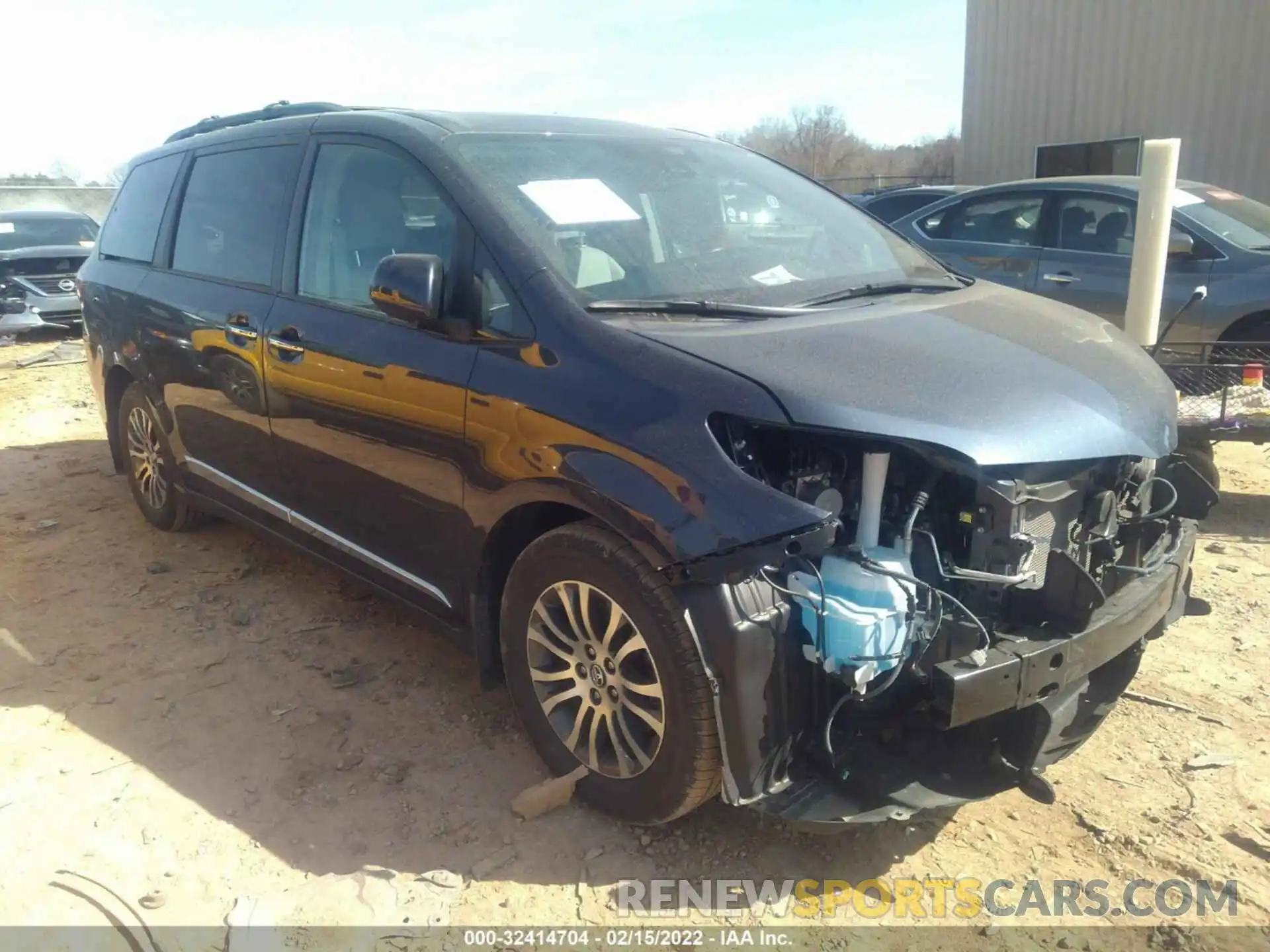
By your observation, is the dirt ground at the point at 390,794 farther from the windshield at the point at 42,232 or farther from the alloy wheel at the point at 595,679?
Answer: the windshield at the point at 42,232

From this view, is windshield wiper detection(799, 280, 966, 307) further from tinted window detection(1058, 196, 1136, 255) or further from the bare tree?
the bare tree

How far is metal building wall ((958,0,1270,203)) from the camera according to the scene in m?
13.4

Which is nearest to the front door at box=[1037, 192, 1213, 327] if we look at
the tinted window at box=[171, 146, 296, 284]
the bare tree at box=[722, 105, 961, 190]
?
the tinted window at box=[171, 146, 296, 284]

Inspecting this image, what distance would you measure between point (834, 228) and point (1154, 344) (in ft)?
5.59

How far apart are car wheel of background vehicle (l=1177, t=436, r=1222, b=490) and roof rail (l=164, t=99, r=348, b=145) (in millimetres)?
4217

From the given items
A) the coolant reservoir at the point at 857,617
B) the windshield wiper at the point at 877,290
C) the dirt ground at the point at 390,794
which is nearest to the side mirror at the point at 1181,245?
the dirt ground at the point at 390,794

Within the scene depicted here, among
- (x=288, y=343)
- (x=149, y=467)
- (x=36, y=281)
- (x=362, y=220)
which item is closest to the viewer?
(x=362, y=220)

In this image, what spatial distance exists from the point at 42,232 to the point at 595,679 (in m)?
13.3

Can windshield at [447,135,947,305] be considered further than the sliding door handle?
No

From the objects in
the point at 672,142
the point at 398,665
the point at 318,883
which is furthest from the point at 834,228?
the point at 318,883

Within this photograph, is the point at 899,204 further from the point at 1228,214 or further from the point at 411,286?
the point at 411,286

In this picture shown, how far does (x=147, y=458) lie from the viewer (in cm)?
495

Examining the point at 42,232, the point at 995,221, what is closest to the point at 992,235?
the point at 995,221

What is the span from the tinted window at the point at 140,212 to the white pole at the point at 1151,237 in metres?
4.16
